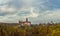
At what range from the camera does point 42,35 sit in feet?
150

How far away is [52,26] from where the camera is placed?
2000 inches

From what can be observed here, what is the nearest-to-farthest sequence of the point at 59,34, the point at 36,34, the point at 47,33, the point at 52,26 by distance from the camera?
1. the point at 59,34
2. the point at 47,33
3. the point at 36,34
4. the point at 52,26

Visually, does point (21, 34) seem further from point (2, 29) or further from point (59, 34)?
point (59, 34)

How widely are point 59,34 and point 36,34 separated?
10782mm

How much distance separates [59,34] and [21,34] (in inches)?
467

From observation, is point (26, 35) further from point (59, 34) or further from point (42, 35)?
point (59, 34)

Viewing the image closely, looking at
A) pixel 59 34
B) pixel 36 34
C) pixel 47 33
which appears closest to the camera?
pixel 59 34

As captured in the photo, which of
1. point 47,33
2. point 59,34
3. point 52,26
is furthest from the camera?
point 52,26

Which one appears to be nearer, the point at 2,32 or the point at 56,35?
the point at 56,35

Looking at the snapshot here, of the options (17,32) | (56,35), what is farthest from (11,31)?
(56,35)

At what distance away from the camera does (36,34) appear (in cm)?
4769

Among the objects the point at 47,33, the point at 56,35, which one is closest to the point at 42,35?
the point at 47,33

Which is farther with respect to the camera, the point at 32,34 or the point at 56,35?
the point at 32,34

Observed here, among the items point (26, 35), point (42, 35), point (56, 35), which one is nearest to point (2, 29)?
point (26, 35)
